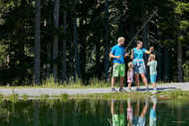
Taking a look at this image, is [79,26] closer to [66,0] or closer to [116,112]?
[66,0]

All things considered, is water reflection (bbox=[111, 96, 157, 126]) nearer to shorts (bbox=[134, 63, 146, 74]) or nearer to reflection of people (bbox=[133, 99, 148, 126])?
reflection of people (bbox=[133, 99, 148, 126])

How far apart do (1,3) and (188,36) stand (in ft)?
59.8

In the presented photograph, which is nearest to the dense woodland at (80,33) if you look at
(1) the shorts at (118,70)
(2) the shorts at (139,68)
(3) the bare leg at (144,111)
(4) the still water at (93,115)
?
(2) the shorts at (139,68)

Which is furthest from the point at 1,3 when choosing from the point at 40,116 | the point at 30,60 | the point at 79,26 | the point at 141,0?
the point at 40,116

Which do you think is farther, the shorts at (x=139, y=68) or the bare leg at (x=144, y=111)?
the shorts at (x=139, y=68)

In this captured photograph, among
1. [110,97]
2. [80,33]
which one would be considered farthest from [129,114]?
[80,33]

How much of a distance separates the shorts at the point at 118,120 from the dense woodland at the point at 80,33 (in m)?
23.2

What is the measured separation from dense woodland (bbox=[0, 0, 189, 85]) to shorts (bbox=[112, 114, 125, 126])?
23.2 m

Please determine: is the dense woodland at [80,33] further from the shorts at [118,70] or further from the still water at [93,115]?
the still water at [93,115]

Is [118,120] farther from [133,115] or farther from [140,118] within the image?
[133,115]

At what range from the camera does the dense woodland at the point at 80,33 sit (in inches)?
1518

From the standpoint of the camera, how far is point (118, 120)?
1023 centimetres

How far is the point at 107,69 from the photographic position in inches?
1870

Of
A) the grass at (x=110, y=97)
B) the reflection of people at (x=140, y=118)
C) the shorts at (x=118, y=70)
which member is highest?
the shorts at (x=118, y=70)
